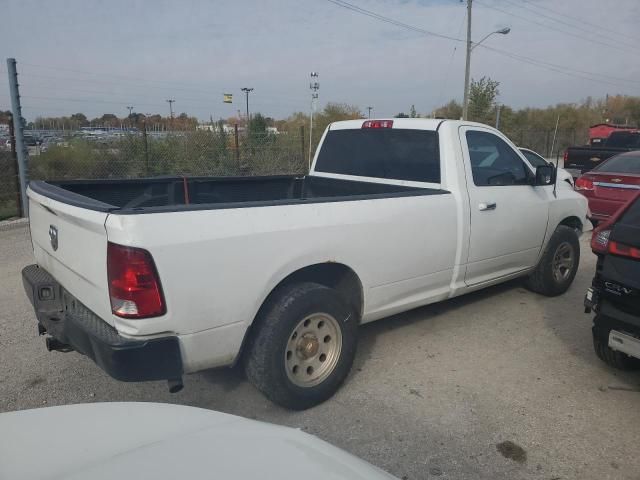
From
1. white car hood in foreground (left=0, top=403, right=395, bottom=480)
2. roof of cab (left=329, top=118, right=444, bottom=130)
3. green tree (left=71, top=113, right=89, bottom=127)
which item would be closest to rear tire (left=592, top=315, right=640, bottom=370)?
roof of cab (left=329, top=118, right=444, bottom=130)

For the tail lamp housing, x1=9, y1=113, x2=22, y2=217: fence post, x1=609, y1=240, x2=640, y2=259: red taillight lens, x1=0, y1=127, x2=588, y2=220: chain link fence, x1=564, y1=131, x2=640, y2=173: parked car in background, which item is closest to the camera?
x1=609, y1=240, x2=640, y2=259: red taillight lens

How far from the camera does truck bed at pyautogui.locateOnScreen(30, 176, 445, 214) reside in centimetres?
417

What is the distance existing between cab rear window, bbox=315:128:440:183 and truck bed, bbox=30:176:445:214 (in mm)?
151

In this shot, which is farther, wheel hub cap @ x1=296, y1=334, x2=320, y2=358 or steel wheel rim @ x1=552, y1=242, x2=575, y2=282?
steel wheel rim @ x1=552, y1=242, x2=575, y2=282

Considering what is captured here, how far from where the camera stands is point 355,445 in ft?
9.88

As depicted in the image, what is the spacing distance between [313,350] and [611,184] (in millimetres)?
6983

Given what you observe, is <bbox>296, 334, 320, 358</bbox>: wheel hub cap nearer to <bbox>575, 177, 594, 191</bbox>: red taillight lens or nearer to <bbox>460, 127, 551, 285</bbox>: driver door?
<bbox>460, 127, 551, 285</bbox>: driver door

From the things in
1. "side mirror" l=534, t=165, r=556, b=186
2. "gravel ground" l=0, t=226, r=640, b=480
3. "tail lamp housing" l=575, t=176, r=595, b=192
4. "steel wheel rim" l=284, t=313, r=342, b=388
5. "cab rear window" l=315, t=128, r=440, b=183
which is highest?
"cab rear window" l=315, t=128, r=440, b=183

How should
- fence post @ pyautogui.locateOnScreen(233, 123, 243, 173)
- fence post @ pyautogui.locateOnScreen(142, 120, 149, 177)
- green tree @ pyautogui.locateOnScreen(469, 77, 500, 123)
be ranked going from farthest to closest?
1. green tree @ pyautogui.locateOnScreen(469, 77, 500, 123)
2. fence post @ pyautogui.locateOnScreen(233, 123, 243, 173)
3. fence post @ pyautogui.locateOnScreen(142, 120, 149, 177)

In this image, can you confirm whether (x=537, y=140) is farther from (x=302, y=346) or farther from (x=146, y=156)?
(x=302, y=346)

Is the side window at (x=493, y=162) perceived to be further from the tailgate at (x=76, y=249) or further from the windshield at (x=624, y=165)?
the windshield at (x=624, y=165)

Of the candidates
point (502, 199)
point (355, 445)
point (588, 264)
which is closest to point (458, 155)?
point (502, 199)

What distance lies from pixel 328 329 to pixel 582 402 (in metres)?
1.79

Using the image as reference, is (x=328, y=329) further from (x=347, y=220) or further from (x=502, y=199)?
(x=502, y=199)
